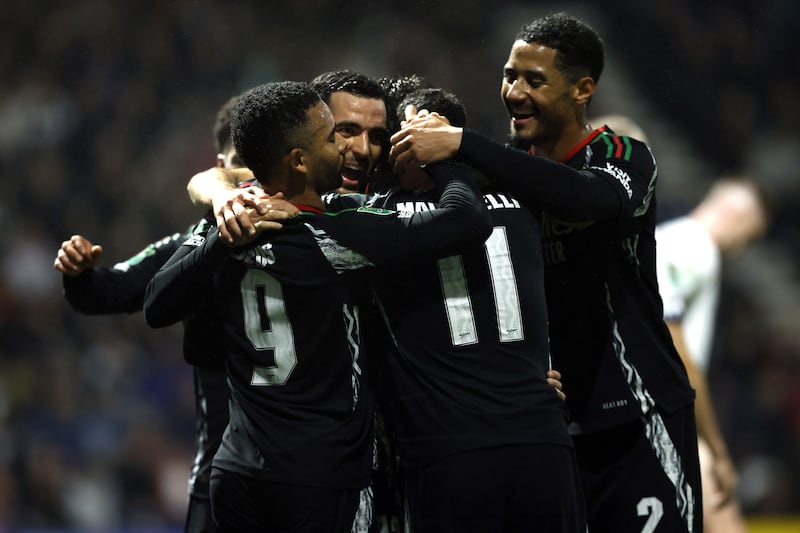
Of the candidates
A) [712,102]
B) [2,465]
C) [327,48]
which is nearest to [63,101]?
[327,48]

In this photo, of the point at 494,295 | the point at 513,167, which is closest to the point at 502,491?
the point at 494,295

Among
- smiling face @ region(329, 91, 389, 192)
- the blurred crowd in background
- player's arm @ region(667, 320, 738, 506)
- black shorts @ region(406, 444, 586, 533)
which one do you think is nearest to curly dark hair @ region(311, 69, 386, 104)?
smiling face @ region(329, 91, 389, 192)

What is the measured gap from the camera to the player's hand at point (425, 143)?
2.83 metres

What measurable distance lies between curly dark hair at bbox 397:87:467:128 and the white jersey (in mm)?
2242

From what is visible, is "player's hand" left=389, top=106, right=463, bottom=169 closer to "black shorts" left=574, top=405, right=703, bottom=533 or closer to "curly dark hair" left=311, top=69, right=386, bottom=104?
"curly dark hair" left=311, top=69, right=386, bottom=104

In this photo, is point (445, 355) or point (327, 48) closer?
point (445, 355)

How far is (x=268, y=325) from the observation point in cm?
274

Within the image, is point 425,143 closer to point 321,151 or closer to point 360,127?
point 321,151

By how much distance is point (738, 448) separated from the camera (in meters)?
8.55

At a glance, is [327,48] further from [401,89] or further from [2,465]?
[401,89]

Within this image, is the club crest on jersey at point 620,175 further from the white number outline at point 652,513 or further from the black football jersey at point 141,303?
the black football jersey at point 141,303

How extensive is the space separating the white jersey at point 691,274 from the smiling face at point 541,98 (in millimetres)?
2039

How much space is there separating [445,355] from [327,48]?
7044 millimetres

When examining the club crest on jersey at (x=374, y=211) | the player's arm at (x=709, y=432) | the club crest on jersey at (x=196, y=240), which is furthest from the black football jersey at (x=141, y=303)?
the player's arm at (x=709, y=432)
